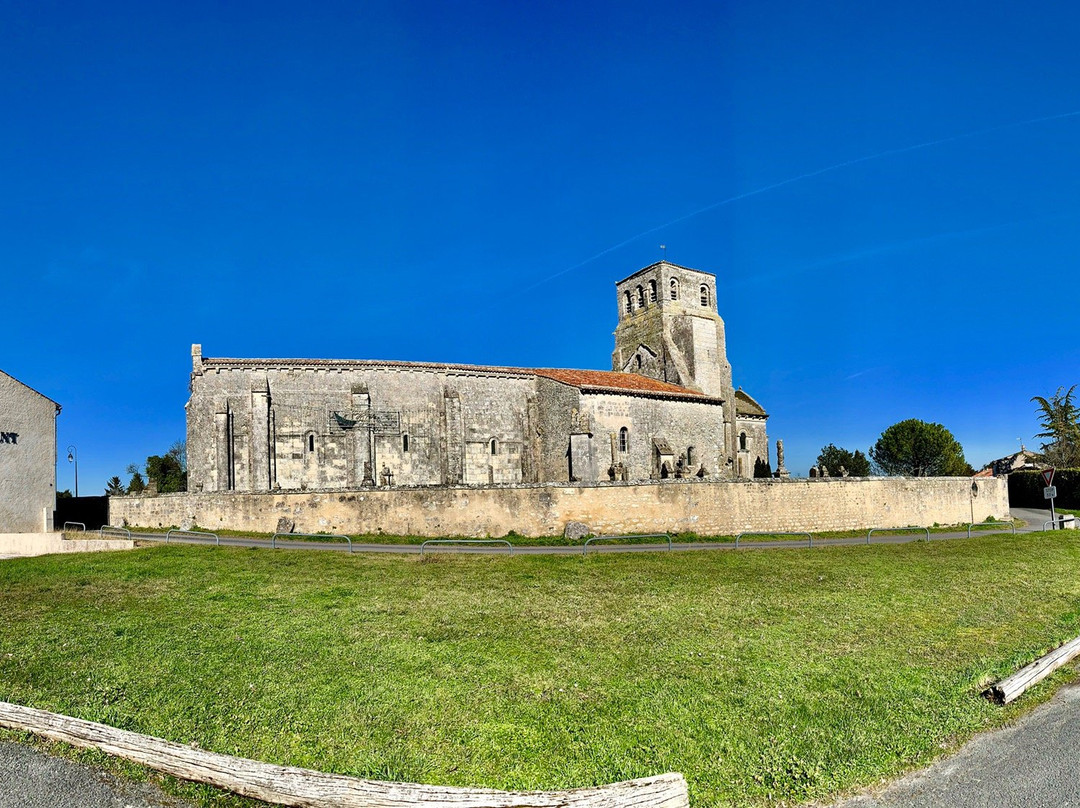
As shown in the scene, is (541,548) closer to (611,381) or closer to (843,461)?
(611,381)

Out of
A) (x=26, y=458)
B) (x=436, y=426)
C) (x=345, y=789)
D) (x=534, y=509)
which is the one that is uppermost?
(x=436, y=426)

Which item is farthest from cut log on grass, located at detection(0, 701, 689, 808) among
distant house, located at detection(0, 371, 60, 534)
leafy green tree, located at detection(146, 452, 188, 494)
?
leafy green tree, located at detection(146, 452, 188, 494)

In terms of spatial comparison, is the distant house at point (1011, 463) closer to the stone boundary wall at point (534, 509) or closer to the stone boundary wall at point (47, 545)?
the stone boundary wall at point (534, 509)

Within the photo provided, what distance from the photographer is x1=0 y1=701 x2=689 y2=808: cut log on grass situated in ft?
20.2

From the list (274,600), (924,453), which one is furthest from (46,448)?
(924,453)

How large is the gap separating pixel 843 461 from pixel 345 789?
74.2 metres

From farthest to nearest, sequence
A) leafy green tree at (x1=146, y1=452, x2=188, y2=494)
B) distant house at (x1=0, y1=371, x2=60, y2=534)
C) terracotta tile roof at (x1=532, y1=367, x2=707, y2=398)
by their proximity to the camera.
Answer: leafy green tree at (x1=146, y1=452, x2=188, y2=494), terracotta tile roof at (x1=532, y1=367, x2=707, y2=398), distant house at (x1=0, y1=371, x2=60, y2=534)

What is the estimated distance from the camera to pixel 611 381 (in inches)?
1593

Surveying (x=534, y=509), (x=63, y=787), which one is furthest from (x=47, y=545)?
(x=63, y=787)

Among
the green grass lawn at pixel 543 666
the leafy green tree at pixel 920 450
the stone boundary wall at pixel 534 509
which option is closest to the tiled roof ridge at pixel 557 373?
the stone boundary wall at pixel 534 509

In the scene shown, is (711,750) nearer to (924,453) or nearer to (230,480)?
(230,480)

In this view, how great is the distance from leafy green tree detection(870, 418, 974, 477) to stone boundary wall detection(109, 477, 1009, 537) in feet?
159

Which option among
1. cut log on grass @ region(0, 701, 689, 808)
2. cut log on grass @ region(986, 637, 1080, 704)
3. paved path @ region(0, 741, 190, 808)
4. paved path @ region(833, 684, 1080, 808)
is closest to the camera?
cut log on grass @ region(0, 701, 689, 808)

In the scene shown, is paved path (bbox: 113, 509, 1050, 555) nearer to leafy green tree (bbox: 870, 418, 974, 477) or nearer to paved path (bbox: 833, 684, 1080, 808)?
paved path (bbox: 833, 684, 1080, 808)
